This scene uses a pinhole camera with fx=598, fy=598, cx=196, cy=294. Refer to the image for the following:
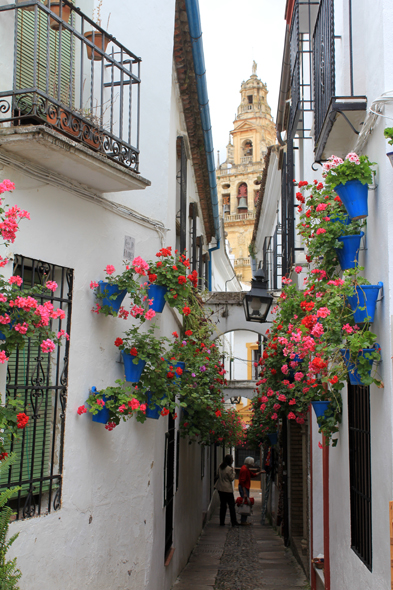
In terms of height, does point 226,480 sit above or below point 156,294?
below

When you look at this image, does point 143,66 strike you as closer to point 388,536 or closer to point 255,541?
point 388,536

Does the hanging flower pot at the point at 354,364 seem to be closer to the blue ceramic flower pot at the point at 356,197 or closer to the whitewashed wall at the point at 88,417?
the blue ceramic flower pot at the point at 356,197

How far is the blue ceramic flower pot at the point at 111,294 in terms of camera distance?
537 centimetres

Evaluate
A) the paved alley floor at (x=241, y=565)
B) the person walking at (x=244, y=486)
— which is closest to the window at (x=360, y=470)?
the paved alley floor at (x=241, y=565)

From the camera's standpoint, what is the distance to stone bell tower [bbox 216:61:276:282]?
163 feet

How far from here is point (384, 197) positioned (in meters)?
3.98

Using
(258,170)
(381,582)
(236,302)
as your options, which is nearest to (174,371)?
(381,582)

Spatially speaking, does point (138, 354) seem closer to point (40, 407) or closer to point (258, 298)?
point (40, 407)

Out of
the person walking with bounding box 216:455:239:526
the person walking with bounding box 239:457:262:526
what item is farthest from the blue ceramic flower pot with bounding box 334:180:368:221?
the person walking with bounding box 239:457:262:526

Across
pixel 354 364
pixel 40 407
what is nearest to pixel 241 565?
pixel 40 407

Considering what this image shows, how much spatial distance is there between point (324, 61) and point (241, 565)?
8275 mm

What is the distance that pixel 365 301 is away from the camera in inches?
157

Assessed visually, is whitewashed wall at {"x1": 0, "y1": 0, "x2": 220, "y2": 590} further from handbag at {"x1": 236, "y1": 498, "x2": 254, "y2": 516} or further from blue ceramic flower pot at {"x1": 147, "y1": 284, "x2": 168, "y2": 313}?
handbag at {"x1": 236, "y1": 498, "x2": 254, "y2": 516}

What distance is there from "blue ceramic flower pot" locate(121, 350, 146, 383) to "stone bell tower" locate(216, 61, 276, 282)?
4329cm
